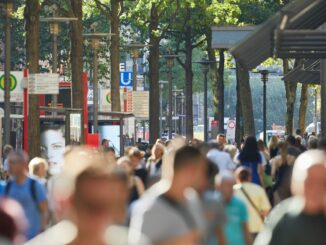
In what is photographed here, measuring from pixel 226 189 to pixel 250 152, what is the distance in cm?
866

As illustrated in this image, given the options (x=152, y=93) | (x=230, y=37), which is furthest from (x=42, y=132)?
(x=152, y=93)

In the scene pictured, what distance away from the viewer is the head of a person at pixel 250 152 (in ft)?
69.1

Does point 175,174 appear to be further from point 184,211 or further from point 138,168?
point 138,168

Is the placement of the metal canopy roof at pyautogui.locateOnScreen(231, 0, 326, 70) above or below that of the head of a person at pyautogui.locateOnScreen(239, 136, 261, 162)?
above

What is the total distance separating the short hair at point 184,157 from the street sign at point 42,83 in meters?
24.6

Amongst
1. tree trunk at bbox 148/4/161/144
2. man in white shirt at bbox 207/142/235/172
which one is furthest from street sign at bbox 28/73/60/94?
tree trunk at bbox 148/4/161/144

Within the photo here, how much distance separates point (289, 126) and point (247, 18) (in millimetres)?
5311

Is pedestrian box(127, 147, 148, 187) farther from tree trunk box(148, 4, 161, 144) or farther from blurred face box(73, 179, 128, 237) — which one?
tree trunk box(148, 4, 161, 144)

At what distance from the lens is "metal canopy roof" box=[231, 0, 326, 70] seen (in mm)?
21875

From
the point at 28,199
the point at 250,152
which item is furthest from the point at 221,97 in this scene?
the point at 28,199

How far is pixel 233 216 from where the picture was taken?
1246 centimetres

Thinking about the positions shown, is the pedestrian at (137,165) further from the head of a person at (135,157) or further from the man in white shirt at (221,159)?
the man in white shirt at (221,159)

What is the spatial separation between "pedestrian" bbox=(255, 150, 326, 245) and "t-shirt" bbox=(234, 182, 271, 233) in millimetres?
6142

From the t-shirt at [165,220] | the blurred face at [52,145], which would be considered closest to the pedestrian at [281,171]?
the t-shirt at [165,220]
